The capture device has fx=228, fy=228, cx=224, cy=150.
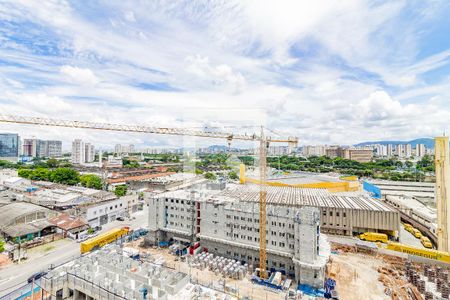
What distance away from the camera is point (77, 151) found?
288 feet

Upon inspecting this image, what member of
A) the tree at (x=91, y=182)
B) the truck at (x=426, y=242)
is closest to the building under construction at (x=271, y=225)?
the truck at (x=426, y=242)

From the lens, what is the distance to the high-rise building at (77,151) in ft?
285

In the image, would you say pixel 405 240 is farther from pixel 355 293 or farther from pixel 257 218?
pixel 257 218

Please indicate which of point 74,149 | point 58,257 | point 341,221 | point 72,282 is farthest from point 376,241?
point 74,149

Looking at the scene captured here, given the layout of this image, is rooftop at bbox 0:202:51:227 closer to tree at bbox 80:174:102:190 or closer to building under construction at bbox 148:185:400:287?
building under construction at bbox 148:185:400:287

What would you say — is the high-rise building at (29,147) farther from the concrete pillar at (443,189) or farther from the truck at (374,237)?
the concrete pillar at (443,189)

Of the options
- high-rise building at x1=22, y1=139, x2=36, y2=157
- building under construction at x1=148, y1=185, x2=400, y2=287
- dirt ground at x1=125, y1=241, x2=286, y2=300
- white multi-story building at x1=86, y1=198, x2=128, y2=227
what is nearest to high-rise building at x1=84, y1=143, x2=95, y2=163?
high-rise building at x1=22, y1=139, x2=36, y2=157

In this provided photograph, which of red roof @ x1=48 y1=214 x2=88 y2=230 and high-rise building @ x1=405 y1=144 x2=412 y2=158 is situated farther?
high-rise building @ x1=405 y1=144 x2=412 y2=158

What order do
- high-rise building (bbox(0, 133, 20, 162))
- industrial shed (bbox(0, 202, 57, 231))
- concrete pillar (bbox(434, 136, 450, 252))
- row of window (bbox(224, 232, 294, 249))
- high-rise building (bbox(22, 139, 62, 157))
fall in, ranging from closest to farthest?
1. row of window (bbox(224, 232, 294, 249))
2. concrete pillar (bbox(434, 136, 450, 252))
3. industrial shed (bbox(0, 202, 57, 231))
4. high-rise building (bbox(0, 133, 20, 162))
5. high-rise building (bbox(22, 139, 62, 157))

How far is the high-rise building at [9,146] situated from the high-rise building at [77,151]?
2353 cm

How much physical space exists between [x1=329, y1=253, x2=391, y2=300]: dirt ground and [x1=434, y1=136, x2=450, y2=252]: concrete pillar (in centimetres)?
694

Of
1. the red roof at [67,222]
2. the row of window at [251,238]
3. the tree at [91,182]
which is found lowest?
the red roof at [67,222]

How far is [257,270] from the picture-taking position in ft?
58.3

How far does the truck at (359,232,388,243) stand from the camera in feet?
77.3
